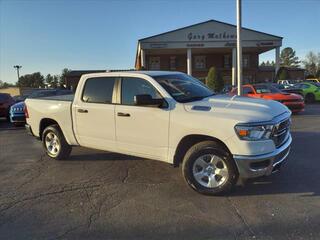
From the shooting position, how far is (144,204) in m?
5.10

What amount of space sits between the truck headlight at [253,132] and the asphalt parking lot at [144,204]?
3.06 ft

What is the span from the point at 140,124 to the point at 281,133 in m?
2.29

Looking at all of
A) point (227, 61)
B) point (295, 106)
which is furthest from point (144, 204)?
point (227, 61)

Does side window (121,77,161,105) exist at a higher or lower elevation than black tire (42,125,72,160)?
higher

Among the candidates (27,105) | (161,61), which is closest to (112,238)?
(27,105)

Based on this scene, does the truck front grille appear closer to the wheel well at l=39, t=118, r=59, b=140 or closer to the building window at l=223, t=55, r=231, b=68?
the wheel well at l=39, t=118, r=59, b=140

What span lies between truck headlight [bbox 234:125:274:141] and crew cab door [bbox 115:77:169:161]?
4.02 ft

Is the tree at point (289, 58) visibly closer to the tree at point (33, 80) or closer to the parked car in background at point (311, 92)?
the tree at point (33, 80)

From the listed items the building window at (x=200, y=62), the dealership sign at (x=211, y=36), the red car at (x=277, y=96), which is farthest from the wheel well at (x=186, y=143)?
the building window at (x=200, y=62)

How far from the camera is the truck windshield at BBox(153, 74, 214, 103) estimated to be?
231 inches

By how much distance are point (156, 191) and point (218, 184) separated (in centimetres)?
103

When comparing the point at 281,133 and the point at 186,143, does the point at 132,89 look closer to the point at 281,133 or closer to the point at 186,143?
the point at 186,143

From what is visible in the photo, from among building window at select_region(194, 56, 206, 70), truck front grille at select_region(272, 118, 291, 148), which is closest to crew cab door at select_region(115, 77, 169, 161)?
truck front grille at select_region(272, 118, 291, 148)

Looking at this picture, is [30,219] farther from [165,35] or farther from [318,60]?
[318,60]
